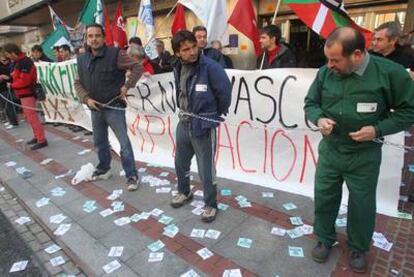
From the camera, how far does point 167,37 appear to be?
1136 centimetres

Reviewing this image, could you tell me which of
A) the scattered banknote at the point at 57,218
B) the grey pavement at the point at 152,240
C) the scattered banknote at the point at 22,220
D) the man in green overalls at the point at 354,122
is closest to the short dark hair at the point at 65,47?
the grey pavement at the point at 152,240

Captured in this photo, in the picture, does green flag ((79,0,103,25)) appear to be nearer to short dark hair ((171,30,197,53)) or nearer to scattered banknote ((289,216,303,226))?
short dark hair ((171,30,197,53))

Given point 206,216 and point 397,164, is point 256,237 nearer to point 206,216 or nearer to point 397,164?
point 206,216

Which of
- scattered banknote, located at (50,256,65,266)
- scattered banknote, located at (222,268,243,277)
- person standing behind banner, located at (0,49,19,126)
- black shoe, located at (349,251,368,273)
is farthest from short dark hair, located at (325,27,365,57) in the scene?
person standing behind banner, located at (0,49,19,126)

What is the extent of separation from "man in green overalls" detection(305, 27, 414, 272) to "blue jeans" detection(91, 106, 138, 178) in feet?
7.88

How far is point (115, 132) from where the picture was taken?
4.05 m

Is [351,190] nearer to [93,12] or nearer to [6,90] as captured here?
[93,12]

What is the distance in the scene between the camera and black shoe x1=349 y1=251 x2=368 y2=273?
98.1 inches

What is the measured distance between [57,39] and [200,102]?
5.60 meters

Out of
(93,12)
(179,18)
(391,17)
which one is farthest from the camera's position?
(391,17)

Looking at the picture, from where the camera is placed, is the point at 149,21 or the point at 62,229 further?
the point at 149,21

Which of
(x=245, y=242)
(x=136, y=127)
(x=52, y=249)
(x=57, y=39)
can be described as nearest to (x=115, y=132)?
(x=136, y=127)

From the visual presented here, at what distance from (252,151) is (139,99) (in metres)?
2.18

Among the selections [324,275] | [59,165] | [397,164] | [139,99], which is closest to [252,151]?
[397,164]
